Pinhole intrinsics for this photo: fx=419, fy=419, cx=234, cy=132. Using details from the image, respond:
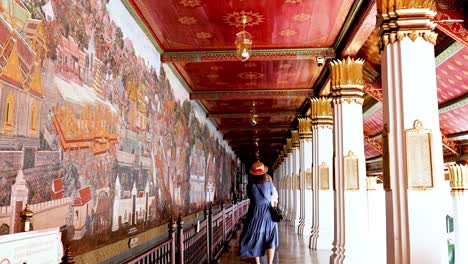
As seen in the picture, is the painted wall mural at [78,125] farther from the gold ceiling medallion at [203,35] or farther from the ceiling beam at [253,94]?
the ceiling beam at [253,94]

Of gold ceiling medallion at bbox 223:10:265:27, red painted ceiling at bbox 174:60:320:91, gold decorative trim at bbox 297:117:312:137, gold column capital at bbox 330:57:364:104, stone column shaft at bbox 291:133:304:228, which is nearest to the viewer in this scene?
gold ceiling medallion at bbox 223:10:265:27

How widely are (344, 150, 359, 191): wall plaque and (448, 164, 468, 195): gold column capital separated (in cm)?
348

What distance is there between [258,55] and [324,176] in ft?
16.6

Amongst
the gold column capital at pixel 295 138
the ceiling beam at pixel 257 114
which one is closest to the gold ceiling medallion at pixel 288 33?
the ceiling beam at pixel 257 114

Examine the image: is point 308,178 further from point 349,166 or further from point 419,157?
point 419,157

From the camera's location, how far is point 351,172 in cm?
893

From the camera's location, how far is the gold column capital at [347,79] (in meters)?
8.99

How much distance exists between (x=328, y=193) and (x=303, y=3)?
700 cm

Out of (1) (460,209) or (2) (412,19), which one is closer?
(2) (412,19)

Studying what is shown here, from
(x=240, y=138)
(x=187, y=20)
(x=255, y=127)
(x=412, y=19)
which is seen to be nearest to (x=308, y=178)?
(x=255, y=127)

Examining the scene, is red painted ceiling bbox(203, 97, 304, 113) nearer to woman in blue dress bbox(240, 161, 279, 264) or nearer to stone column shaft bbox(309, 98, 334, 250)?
stone column shaft bbox(309, 98, 334, 250)

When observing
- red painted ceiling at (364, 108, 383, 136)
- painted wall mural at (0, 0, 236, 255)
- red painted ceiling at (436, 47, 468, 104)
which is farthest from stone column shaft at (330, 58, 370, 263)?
red painted ceiling at (364, 108, 383, 136)

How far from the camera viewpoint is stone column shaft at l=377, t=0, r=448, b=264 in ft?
16.9

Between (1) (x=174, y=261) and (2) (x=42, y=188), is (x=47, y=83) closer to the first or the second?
(2) (x=42, y=188)
